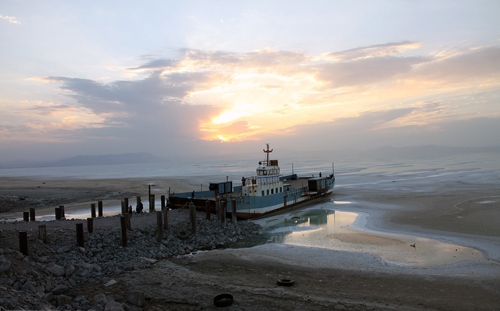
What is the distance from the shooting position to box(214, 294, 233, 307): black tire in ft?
36.3

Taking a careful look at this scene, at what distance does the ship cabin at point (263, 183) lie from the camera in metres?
30.4

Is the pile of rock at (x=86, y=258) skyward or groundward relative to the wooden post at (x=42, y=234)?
groundward

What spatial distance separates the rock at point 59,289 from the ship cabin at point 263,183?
1913 cm

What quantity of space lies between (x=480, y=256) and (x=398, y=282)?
20.8ft

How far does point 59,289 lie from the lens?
38.6ft

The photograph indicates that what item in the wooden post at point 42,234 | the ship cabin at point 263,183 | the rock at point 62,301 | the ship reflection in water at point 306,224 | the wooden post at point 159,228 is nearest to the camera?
the rock at point 62,301

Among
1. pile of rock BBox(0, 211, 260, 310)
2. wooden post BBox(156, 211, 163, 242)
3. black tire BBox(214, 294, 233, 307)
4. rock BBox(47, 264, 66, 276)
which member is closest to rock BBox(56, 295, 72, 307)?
pile of rock BBox(0, 211, 260, 310)

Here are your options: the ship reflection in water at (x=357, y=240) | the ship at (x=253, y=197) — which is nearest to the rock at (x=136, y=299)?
the ship reflection in water at (x=357, y=240)

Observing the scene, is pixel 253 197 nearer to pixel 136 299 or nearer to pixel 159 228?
pixel 159 228

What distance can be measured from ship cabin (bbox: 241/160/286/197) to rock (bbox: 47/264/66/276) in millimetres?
18192

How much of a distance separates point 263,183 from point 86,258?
18.2m

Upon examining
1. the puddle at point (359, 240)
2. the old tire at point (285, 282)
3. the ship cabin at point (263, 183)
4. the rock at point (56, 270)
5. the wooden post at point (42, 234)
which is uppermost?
the ship cabin at point (263, 183)

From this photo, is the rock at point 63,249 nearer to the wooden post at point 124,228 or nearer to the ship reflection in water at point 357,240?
the wooden post at point 124,228

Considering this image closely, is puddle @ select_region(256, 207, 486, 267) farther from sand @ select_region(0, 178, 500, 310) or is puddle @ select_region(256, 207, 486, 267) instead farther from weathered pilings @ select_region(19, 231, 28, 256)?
weathered pilings @ select_region(19, 231, 28, 256)
